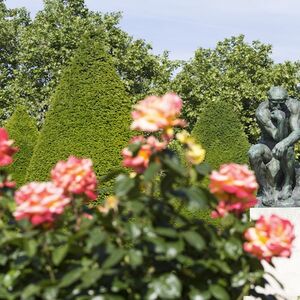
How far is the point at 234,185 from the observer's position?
2713mm

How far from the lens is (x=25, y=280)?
2.76 metres

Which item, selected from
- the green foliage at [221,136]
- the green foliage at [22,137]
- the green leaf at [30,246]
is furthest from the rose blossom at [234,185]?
the green foliage at [22,137]

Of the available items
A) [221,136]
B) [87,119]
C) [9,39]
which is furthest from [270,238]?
[9,39]

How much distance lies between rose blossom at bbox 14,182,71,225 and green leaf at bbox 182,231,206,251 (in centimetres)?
49

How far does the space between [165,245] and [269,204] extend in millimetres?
6227

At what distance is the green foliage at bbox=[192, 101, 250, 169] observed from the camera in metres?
14.2

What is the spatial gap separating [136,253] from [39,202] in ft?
1.39

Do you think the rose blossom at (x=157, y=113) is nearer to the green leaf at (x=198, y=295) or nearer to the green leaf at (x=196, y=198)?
the green leaf at (x=196, y=198)

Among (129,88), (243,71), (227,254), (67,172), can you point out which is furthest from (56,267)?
(243,71)

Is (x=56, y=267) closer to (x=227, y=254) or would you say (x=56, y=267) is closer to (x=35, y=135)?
(x=227, y=254)

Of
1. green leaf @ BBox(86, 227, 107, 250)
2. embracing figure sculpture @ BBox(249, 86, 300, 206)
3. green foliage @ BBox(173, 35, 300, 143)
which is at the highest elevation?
green foliage @ BBox(173, 35, 300, 143)

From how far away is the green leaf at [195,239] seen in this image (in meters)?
2.54

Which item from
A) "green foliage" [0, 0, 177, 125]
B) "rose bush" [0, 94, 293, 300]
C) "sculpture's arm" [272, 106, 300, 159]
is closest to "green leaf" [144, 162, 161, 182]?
"rose bush" [0, 94, 293, 300]

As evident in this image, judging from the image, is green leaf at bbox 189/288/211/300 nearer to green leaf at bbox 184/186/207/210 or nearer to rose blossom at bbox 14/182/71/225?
green leaf at bbox 184/186/207/210
